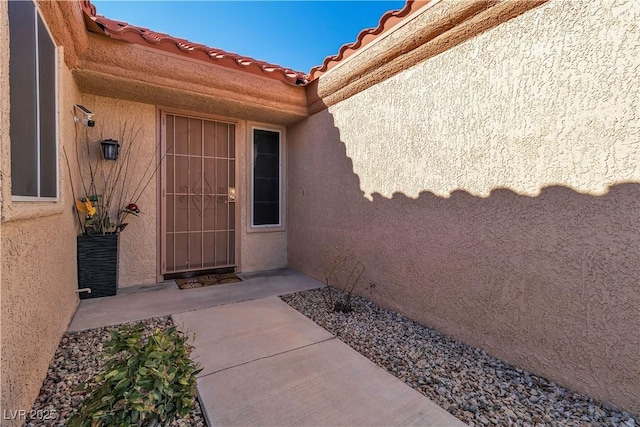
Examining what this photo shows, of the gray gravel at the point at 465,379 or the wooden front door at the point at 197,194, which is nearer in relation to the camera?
the gray gravel at the point at 465,379

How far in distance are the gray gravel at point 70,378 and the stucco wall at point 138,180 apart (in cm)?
246

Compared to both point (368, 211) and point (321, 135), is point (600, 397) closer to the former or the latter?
point (368, 211)

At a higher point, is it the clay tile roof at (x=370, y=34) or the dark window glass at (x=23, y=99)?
the clay tile roof at (x=370, y=34)

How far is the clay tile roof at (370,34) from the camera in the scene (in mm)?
4293

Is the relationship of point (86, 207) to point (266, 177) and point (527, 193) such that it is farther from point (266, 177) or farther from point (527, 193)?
point (527, 193)

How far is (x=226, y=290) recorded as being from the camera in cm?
627

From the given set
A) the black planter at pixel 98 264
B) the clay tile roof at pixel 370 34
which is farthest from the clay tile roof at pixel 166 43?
the black planter at pixel 98 264

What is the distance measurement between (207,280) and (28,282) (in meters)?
4.37

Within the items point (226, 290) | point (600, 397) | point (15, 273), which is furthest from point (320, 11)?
point (600, 397)

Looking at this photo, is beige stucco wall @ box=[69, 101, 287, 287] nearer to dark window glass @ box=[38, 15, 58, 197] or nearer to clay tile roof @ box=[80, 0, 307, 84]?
clay tile roof @ box=[80, 0, 307, 84]

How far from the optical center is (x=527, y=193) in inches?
132

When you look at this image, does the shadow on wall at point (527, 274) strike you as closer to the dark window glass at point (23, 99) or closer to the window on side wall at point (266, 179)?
the window on side wall at point (266, 179)

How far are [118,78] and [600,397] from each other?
840 cm

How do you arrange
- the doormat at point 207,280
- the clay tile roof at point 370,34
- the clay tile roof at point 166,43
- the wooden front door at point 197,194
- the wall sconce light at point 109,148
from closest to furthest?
the clay tile roof at point 370,34 → the clay tile roof at point 166,43 → the wall sconce light at point 109,148 → the doormat at point 207,280 → the wooden front door at point 197,194
